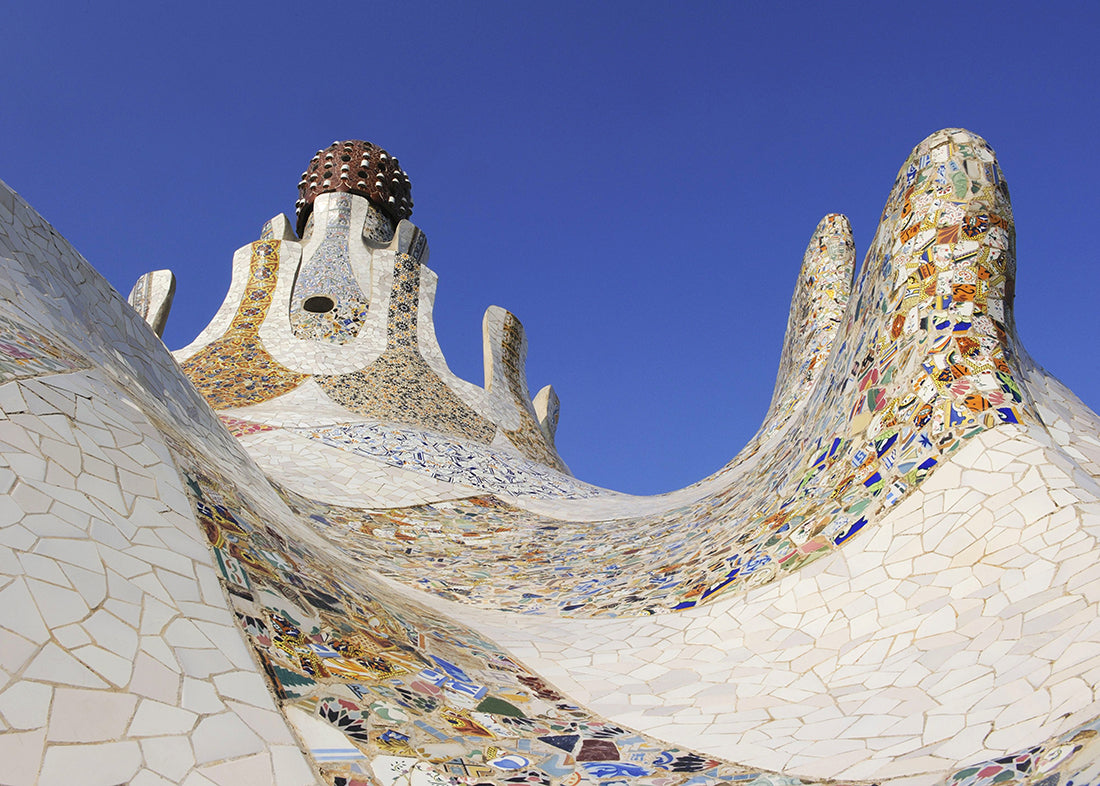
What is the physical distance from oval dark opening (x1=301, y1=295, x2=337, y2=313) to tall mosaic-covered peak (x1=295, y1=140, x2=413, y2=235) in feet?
4.78

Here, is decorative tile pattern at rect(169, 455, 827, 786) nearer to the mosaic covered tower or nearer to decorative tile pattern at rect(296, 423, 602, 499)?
the mosaic covered tower

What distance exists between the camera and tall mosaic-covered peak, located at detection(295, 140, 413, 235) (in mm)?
7727

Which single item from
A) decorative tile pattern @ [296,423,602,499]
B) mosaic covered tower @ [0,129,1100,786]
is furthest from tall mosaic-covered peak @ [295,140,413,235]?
mosaic covered tower @ [0,129,1100,786]

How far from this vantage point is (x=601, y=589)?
119 inches

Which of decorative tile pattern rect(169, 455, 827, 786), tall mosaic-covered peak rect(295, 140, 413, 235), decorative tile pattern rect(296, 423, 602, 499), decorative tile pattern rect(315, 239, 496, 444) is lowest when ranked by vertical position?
decorative tile pattern rect(169, 455, 827, 786)

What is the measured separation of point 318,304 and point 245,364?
0.92 m

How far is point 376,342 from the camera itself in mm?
6270

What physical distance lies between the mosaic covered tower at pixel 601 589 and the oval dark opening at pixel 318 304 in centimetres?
272

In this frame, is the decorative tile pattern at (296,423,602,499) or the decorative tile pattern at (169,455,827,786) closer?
the decorative tile pattern at (169,455,827,786)

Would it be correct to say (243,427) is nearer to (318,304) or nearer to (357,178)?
(318,304)

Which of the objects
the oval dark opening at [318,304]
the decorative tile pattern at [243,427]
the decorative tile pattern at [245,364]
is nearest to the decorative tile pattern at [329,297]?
the oval dark opening at [318,304]

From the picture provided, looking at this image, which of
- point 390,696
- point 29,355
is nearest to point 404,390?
point 29,355

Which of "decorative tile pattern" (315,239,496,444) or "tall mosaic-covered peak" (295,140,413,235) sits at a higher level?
"tall mosaic-covered peak" (295,140,413,235)

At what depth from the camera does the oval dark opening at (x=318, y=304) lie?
653cm
